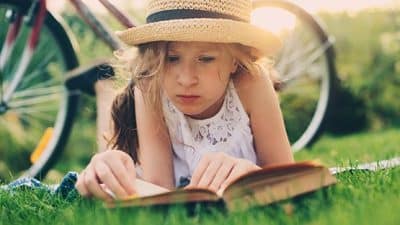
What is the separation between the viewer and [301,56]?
16.5ft

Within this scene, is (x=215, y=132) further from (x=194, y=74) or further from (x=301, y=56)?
(x=301, y=56)

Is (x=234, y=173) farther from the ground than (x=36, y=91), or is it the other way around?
(x=36, y=91)

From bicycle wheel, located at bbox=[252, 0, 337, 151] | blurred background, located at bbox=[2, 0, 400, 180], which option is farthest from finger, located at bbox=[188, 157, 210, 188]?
blurred background, located at bbox=[2, 0, 400, 180]

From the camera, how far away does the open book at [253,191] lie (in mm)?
1933

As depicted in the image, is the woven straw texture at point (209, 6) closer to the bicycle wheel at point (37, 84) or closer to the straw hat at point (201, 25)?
the straw hat at point (201, 25)

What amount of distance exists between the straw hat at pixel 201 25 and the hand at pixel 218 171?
0.47 m

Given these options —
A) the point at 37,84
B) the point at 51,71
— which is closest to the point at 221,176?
the point at 37,84

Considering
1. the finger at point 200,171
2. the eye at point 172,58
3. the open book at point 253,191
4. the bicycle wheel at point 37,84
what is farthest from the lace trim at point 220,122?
the bicycle wheel at point 37,84

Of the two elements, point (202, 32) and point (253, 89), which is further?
point (253, 89)

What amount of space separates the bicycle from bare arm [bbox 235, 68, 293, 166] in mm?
1126

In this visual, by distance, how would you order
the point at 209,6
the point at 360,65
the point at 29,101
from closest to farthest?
the point at 209,6 → the point at 29,101 → the point at 360,65

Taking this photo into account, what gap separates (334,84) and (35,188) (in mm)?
2502

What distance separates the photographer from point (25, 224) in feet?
7.12

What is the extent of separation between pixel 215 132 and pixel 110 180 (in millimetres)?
736
